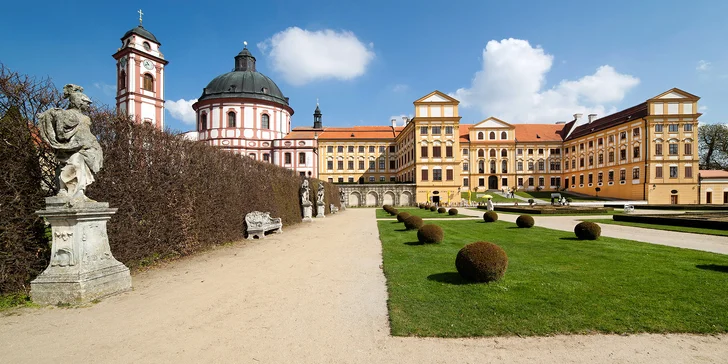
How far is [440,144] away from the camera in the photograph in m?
51.8

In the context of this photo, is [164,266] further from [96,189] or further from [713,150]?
[713,150]

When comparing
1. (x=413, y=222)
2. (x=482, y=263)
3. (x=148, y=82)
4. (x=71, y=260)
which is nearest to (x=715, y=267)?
(x=482, y=263)

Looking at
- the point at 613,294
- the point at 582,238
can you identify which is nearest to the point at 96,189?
the point at 613,294

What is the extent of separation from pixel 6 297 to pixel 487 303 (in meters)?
7.59

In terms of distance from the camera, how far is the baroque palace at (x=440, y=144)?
149ft

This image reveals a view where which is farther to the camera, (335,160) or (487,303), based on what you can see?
(335,160)

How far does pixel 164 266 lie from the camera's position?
333 inches

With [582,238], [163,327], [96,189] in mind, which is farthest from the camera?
[582,238]

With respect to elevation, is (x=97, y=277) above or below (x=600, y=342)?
above

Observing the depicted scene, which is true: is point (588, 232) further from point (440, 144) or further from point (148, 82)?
point (148, 82)

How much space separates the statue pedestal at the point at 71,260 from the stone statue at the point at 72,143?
9.3 inches

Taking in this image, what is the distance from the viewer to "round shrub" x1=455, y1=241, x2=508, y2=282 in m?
6.14

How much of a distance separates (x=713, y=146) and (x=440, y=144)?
45986mm

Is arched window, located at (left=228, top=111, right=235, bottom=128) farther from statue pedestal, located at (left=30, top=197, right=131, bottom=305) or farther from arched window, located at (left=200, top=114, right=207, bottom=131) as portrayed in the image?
statue pedestal, located at (left=30, top=197, right=131, bottom=305)
